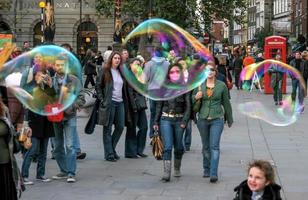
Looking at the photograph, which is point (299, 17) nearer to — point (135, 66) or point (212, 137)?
point (135, 66)

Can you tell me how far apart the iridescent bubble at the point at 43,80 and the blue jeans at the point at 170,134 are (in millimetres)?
1387

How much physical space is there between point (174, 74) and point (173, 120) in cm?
67

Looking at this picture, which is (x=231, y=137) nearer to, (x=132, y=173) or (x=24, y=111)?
(x=132, y=173)

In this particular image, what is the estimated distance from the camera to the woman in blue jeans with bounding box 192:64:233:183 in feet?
30.7

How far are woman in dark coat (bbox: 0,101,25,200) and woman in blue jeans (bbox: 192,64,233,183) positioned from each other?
370 cm

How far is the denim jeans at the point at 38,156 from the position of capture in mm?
9281

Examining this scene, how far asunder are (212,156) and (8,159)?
3809 millimetres

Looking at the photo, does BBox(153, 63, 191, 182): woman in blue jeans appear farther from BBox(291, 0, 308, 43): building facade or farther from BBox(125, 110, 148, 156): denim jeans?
BBox(291, 0, 308, 43): building facade

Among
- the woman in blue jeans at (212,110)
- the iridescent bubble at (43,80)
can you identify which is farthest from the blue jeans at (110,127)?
the woman in blue jeans at (212,110)

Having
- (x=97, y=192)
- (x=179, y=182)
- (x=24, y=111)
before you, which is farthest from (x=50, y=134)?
(x=179, y=182)

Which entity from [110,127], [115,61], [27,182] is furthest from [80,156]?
[27,182]

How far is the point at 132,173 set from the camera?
396 inches

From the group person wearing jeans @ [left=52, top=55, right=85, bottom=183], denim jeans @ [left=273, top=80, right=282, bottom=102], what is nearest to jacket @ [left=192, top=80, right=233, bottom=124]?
person wearing jeans @ [left=52, top=55, right=85, bottom=183]

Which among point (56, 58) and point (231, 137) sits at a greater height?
point (56, 58)
